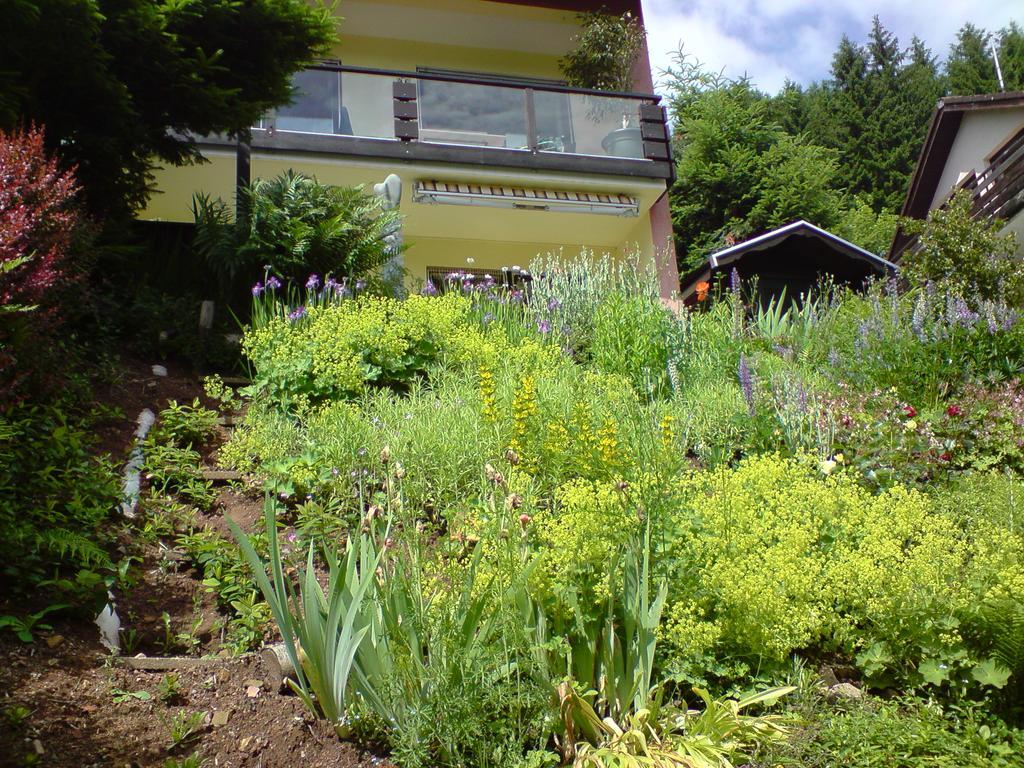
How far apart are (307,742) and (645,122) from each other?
38.5ft

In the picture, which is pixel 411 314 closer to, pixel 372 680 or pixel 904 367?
pixel 904 367

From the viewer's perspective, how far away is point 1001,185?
15312mm

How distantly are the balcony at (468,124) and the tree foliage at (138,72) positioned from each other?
3.98 m

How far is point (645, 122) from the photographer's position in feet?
43.7


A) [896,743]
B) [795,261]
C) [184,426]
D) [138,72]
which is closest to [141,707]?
[896,743]

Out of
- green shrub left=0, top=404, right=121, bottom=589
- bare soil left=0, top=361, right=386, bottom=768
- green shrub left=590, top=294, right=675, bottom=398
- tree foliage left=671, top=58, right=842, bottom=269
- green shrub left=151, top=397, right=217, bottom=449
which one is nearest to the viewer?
bare soil left=0, top=361, right=386, bottom=768

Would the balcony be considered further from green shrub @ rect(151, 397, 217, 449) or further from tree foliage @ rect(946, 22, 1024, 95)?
tree foliage @ rect(946, 22, 1024, 95)

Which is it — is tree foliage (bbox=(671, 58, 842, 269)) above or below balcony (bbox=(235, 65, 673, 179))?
above

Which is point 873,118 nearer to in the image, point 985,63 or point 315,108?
point 985,63

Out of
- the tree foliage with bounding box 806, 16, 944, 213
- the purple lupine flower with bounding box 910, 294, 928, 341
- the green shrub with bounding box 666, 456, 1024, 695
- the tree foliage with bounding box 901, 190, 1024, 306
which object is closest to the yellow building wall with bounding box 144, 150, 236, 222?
the purple lupine flower with bounding box 910, 294, 928, 341

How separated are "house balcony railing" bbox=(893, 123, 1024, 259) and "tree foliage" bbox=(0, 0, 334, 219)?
1027 centimetres

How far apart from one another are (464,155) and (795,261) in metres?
6.38

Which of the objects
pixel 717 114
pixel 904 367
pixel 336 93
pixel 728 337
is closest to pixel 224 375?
pixel 728 337

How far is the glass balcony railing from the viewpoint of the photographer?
39.6 ft
